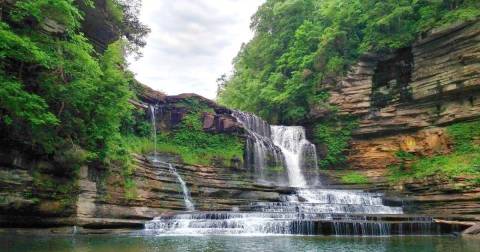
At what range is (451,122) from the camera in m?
26.2

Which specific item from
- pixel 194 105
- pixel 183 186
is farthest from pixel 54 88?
pixel 194 105

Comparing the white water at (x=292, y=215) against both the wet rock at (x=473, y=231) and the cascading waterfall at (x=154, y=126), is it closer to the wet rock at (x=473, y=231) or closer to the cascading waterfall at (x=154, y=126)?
the wet rock at (x=473, y=231)

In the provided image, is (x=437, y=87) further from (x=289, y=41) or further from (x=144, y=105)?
(x=144, y=105)

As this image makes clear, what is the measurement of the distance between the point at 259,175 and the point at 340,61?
11306 millimetres

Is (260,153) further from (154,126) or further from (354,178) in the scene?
(154,126)

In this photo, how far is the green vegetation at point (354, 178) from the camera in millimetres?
28070

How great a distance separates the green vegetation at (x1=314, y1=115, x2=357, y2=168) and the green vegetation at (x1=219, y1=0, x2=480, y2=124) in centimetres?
151

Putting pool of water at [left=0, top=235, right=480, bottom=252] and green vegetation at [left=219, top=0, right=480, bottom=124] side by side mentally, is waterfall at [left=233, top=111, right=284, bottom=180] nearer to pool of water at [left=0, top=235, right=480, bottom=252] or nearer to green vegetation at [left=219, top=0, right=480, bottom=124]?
green vegetation at [left=219, top=0, right=480, bottom=124]

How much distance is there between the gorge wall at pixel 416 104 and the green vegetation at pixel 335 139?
0.55m

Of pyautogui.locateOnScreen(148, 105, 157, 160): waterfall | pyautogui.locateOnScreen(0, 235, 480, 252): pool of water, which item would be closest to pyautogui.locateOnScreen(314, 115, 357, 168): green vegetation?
pyautogui.locateOnScreen(148, 105, 157, 160): waterfall

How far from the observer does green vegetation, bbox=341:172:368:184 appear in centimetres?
2807

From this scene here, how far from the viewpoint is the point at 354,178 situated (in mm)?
28609

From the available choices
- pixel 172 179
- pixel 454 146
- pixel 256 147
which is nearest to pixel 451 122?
pixel 454 146

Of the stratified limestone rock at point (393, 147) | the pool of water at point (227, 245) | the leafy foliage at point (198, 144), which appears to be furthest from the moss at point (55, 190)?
the stratified limestone rock at point (393, 147)
